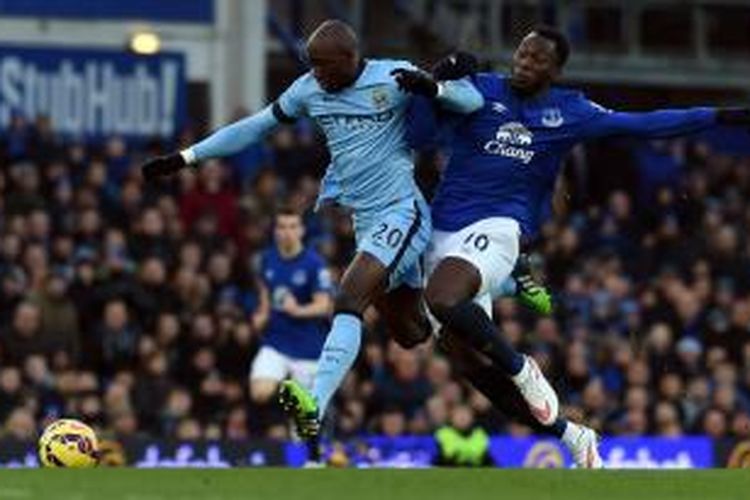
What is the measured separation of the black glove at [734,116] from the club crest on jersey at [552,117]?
84cm

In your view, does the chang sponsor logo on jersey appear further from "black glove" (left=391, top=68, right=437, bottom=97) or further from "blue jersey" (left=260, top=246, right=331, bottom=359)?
"blue jersey" (left=260, top=246, right=331, bottom=359)

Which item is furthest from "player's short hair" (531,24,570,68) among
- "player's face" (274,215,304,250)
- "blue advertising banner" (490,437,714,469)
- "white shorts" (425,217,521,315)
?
"blue advertising banner" (490,437,714,469)

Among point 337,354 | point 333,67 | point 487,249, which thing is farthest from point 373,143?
point 337,354

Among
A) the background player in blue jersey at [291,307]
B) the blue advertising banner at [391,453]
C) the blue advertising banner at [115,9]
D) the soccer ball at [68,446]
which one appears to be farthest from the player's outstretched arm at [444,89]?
the blue advertising banner at [115,9]

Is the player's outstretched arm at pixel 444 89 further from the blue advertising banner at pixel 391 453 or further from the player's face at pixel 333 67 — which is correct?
the blue advertising banner at pixel 391 453

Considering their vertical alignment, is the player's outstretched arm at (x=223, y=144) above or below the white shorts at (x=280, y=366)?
above

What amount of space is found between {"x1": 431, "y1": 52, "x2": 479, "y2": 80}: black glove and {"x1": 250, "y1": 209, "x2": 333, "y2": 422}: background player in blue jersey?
4.89 meters

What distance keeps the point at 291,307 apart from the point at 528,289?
185 inches

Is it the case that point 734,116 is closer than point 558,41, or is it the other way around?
point 734,116

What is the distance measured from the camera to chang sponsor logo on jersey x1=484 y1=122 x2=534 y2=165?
14.9 m

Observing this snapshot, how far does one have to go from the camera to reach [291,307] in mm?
19781

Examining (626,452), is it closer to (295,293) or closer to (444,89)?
(295,293)

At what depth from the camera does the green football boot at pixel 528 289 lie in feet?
49.9

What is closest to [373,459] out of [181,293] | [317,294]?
[317,294]
